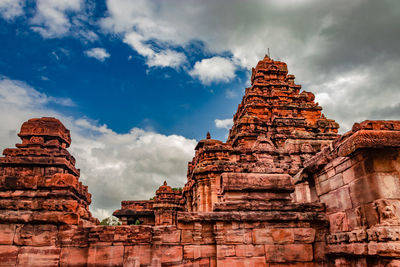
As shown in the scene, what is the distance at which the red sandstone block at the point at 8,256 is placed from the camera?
5.75m

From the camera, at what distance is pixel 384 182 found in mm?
4957

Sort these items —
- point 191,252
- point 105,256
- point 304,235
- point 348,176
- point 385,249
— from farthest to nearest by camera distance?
point 304,235 → point 191,252 → point 105,256 → point 348,176 → point 385,249

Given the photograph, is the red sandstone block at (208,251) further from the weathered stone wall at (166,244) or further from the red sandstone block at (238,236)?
the red sandstone block at (238,236)

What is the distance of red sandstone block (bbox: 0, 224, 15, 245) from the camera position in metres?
5.90

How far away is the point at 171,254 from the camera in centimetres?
586

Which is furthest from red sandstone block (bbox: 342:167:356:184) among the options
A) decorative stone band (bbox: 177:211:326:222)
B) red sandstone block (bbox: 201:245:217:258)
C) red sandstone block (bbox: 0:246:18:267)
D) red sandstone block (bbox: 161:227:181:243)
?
red sandstone block (bbox: 0:246:18:267)

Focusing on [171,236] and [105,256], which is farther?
[171,236]

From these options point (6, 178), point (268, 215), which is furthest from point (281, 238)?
point (6, 178)

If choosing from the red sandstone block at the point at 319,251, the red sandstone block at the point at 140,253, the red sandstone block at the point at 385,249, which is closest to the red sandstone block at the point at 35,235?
the red sandstone block at the point at 140,253

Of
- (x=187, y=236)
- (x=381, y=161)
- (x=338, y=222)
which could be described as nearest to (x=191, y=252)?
(x=187, y=236)

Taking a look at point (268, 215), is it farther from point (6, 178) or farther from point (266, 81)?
point (266, 81)

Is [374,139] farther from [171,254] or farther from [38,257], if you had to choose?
[38,257]

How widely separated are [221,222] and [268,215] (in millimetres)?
1026

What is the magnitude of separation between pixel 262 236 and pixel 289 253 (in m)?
0.67
